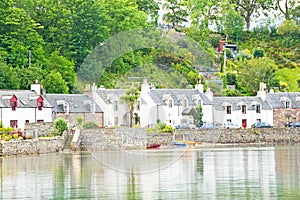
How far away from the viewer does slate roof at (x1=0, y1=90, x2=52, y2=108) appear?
61281 mm

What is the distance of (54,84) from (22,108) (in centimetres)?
1149

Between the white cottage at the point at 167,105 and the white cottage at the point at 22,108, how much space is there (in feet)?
37.6

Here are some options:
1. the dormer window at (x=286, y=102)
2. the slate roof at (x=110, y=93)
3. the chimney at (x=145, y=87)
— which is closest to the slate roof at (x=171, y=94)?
the chimney at (x=145, y=87)

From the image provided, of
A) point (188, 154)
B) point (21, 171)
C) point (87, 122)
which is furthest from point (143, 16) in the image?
point (21, 171)

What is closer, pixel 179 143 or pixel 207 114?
pixel 207 114

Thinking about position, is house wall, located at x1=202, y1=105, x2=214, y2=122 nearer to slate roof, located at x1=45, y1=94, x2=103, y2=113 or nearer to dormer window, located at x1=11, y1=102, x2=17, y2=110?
slate roof, located at x1=45, y1=94, x2=103, y2=113

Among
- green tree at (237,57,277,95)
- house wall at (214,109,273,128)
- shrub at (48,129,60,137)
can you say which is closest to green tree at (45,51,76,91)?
house wall at (214,109,273,128)

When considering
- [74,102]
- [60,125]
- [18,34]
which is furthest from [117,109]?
[18,34]

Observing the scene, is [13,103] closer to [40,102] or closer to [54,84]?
[40,102]

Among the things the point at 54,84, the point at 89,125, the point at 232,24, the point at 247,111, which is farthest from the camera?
the point at 232,24

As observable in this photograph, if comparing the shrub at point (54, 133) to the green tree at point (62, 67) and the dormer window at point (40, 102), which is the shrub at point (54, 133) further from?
the green tree at point (62, 67)

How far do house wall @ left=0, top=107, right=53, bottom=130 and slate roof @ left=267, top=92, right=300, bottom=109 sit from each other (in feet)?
61.5

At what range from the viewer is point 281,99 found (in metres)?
75.9

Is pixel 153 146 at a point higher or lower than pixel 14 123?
lower
